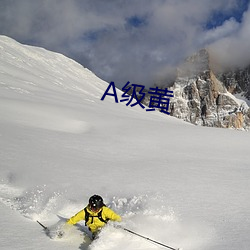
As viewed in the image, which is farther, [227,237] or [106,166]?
[106,166]

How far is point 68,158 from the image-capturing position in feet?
33.1

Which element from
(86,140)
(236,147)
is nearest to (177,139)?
(236,147)

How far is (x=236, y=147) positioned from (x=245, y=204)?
A: 6806 millimetres

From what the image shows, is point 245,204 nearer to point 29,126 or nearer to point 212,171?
point 212,171

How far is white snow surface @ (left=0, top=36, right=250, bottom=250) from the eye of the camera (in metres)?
5.38

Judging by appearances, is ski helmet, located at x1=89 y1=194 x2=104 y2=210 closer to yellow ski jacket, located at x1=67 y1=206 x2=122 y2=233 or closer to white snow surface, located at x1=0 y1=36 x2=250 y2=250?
yellow ski jacket, located at x1=67 y1=206 x2=122 y2=233

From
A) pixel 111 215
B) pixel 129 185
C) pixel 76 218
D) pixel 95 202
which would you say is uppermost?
pixel 129 185

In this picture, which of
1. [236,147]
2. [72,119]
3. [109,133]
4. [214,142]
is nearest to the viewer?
[236,147]

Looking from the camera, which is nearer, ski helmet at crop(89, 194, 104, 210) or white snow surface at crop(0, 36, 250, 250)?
white snow surface at crop(0, 36, 250, 250)

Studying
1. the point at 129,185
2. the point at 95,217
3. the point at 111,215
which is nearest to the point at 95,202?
the point at 95,217

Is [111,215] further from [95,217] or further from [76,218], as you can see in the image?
[76,218]

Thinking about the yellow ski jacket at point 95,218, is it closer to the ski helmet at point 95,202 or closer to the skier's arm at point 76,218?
the skier's arm at point 76,218

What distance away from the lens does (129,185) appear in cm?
793

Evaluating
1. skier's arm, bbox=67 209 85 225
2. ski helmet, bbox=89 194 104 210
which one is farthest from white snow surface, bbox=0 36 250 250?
ski helmet, bbox=89 194 104 210
